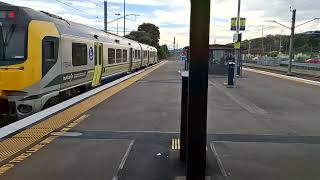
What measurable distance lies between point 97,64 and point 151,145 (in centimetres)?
1279

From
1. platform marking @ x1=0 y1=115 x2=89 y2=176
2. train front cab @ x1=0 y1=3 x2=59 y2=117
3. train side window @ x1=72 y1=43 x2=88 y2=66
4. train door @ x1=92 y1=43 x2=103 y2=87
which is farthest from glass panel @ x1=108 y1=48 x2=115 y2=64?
platform marking @ x1=0 y1=115 x2=89 y2=176

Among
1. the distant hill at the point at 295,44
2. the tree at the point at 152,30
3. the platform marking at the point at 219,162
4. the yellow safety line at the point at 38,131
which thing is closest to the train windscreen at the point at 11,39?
the yellow safety line at the point at 38,131

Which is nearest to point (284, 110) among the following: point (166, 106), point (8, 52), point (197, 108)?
point (166, 106)

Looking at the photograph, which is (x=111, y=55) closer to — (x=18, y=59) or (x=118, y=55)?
(x=118, y=55)

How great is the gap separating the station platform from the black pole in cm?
75

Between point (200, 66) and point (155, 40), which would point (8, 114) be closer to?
point (200, 66)

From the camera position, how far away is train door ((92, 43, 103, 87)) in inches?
764

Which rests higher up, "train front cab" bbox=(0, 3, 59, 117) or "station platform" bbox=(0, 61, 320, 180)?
"train front cab" bbox=(0, 3, 59, 117)

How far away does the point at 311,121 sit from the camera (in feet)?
34.7

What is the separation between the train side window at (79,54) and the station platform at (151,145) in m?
3.44

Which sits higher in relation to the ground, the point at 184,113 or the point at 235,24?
the point at 235,24

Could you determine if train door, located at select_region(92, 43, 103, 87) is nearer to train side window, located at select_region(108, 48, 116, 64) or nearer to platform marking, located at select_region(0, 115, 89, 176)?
train side window, located at select_region(108, 48, 116, 64)

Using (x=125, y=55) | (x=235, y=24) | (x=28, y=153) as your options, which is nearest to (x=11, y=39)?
(x=28, y=153)

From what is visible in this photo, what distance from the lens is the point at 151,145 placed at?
24.6ft
